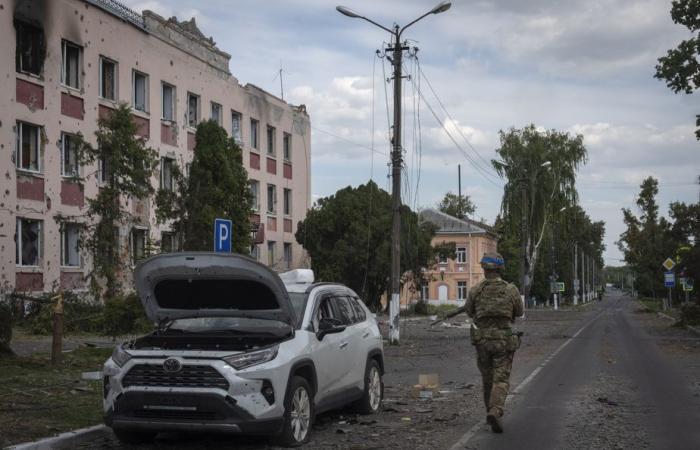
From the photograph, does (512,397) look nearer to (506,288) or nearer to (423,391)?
(423,391)

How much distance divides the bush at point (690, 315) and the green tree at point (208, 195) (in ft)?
63.8

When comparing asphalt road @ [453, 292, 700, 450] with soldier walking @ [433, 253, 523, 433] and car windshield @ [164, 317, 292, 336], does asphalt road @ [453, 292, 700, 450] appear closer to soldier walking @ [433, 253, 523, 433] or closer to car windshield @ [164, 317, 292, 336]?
soldier walking @ [433, 253, 523, 433]

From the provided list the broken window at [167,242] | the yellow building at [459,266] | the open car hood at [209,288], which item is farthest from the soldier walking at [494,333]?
the yellow building at [459,266]

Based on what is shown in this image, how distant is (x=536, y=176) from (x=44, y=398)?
59.5 metres

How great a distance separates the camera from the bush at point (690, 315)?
115 feet

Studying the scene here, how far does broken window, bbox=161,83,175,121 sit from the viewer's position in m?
35.1

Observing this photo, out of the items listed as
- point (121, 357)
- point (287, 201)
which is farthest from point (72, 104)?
point (121, 357)

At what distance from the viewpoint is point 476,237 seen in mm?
87688

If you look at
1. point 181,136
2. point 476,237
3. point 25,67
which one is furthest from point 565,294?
point 25,67

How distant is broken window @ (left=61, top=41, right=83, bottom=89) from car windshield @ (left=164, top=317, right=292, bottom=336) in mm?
21520

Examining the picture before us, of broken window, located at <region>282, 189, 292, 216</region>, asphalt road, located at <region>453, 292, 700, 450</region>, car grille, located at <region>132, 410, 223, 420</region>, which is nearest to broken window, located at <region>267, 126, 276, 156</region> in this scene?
broken window, located at <region>282, 189, 292, 216</region>

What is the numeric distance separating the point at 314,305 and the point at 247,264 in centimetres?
114

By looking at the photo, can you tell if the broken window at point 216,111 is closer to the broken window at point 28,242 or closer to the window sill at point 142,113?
the window sill at point 142,113

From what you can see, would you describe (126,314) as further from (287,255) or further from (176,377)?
(287,255)
